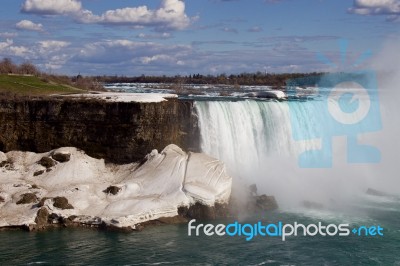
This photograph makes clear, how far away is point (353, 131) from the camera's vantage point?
4497 centimetres

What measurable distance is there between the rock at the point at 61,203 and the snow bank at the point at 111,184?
0.64ft

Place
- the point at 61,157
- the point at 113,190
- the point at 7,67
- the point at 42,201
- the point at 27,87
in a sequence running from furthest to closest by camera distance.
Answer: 1. the point at 7,67
2. the point at 27,87
3. the point at 61,157
4. the point at 113,190
5. the point at 42,201

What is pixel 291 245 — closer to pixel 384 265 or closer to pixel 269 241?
pixel 269 241

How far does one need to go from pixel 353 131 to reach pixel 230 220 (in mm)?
19697

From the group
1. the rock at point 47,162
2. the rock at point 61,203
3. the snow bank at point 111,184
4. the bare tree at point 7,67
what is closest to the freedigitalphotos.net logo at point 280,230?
the snow bank at point 111,184

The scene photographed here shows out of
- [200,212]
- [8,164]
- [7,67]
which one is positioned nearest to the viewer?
[200,212]

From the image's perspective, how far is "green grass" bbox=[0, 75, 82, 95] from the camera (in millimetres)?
40787

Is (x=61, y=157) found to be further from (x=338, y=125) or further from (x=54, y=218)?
(x=338, y=125)

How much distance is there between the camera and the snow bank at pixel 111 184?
1144 inches

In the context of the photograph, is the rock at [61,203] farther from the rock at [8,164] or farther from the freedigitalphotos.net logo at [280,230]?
the freedigitalphotos.net logo at [280,230]

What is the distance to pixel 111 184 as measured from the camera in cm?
3303

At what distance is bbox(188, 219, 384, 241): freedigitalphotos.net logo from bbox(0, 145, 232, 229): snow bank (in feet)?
7.64

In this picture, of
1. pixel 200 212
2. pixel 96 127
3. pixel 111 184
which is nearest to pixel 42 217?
pixel 111 184

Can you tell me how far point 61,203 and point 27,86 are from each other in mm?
16844
